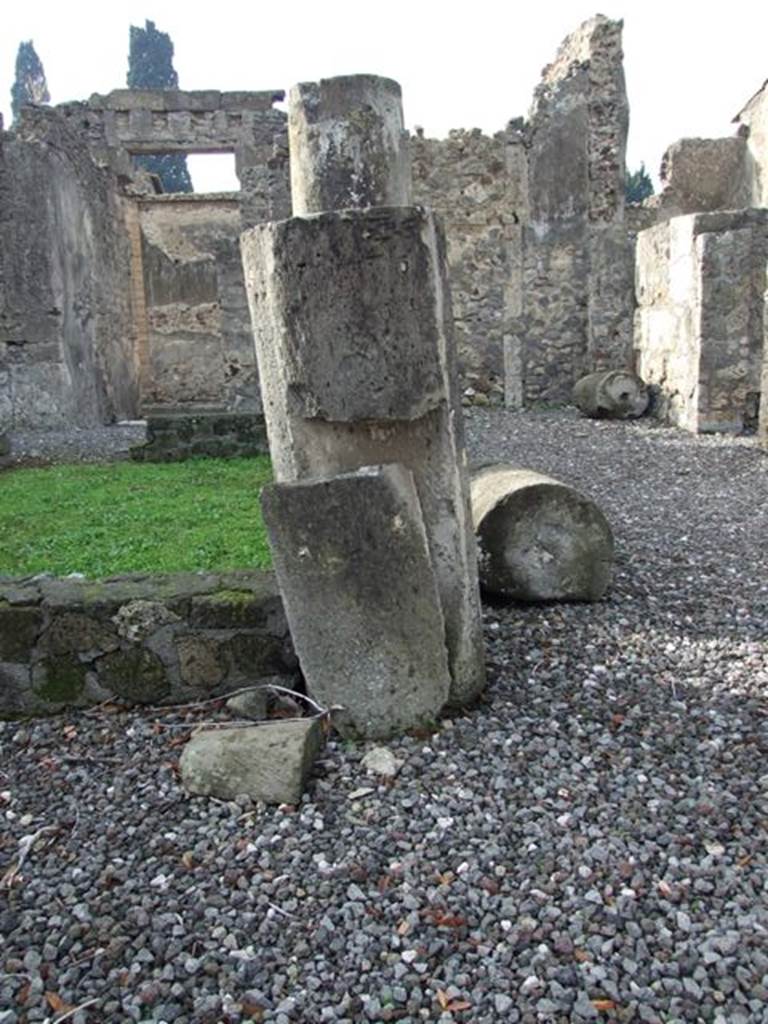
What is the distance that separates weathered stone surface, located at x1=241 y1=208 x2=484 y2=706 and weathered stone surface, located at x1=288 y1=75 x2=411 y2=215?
1.47 feet

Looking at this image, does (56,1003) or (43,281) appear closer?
(56,1003)

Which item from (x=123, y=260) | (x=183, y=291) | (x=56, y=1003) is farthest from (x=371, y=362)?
(x=183, y=291)

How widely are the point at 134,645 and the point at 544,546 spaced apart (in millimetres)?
1934

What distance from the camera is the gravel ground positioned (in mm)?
1977

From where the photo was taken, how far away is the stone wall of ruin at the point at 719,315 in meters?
9.14

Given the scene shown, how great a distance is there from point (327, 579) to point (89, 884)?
3.65 feet

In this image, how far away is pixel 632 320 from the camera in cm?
1286

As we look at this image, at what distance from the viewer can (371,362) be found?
2.90 m

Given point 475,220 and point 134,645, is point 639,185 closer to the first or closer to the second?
point 475,220

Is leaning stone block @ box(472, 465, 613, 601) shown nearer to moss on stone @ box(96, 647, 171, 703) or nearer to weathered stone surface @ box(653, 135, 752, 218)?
moss on stone @ box(96, 647, 171, 703)

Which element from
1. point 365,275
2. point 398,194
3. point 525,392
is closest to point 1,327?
point 525,392

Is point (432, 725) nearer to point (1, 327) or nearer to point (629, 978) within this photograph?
point (629, 978)

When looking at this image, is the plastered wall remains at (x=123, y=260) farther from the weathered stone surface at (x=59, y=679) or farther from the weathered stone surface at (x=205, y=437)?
the weathered stone surface at (x=59, y=679)

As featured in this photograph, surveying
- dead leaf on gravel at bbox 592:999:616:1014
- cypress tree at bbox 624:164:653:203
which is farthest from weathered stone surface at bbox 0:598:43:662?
cypress tree at bbox 624:164:653:203
